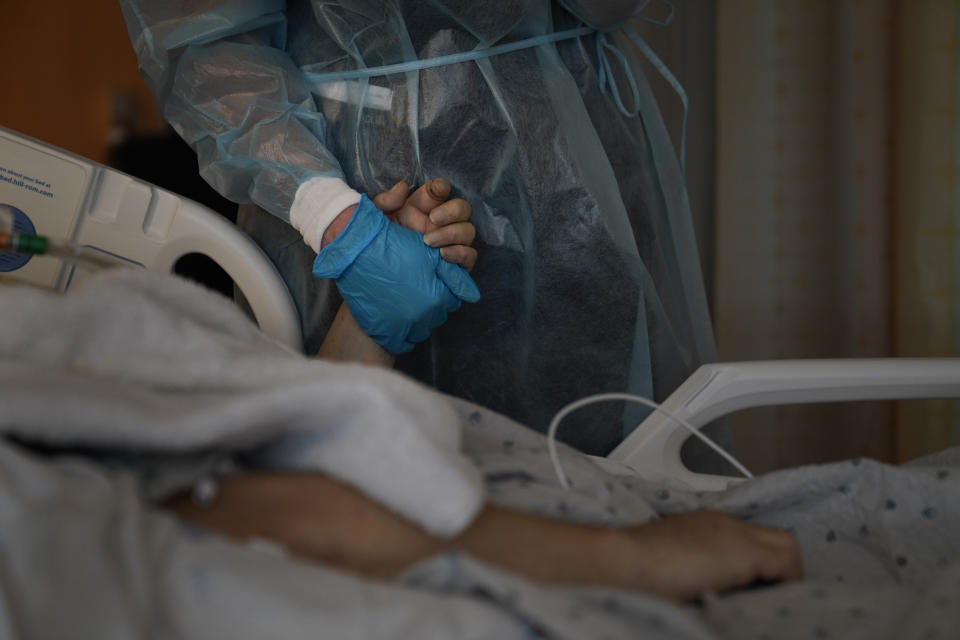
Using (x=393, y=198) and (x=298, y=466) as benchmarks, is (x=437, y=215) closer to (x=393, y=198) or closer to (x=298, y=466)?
(x=393, y=198)

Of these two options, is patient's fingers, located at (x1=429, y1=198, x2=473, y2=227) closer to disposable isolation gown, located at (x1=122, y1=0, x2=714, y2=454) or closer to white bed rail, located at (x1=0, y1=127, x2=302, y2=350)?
disposable isolation gown, located at (x1=122, y1=0, x2=714, y2=454)

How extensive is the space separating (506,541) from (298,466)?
15 centimetres

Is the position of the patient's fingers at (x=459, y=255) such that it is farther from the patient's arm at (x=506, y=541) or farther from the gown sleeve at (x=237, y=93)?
the patient's arm at (x=506, y=541)

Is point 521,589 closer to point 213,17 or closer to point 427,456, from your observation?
point 427,456

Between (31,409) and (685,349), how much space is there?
38.8 inches

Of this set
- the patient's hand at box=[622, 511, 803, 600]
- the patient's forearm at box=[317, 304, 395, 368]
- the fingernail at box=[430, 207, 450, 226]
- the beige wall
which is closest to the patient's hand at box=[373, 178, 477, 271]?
the fingernail at box=[430, 207, 450, 226]

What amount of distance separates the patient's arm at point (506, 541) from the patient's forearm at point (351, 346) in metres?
0.50

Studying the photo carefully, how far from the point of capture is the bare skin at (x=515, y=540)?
0.49 m

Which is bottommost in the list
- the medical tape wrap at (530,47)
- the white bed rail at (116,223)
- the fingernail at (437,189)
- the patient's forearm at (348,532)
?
the white bed rail at (116,223)

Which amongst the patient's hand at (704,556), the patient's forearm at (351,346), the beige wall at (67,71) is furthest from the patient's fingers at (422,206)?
the beige wall at (67,71)

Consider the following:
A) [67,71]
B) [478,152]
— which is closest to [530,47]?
[478,152]

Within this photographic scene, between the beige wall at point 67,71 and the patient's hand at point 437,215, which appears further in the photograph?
the beige wall at point 67,71

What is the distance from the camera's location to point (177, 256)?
3.13ft

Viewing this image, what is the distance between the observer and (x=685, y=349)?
4.09ft
